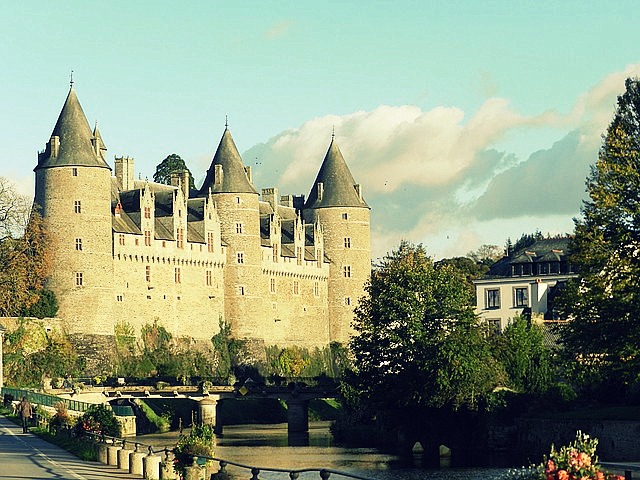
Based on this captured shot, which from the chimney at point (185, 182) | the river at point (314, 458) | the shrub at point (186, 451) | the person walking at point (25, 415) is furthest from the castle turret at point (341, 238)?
the shrub at point (186, 451)

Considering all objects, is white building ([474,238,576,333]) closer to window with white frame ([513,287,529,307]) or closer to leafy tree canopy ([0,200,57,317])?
window with white frame ([513,287,529,307])

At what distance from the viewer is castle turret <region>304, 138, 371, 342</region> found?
10012 centimetres

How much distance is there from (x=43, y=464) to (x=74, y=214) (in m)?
49.9

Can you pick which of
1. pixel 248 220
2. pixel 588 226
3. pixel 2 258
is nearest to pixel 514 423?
pixel 588 226

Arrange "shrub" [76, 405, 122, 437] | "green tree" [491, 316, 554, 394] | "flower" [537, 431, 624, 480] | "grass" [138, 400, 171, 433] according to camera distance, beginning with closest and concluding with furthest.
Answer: "flower" [537, 431, 624, 480], "shrub" [76, 405, 122, 437], "green tree" [491, 316, 554, 394], "grass" [138, 400, 171, 433]

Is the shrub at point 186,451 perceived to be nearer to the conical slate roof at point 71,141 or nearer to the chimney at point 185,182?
the conical slate roof at point 71,141

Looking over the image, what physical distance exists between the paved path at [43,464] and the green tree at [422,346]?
15817mm

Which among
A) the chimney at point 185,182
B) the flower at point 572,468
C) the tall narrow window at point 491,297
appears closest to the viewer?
the flower at point 572,468

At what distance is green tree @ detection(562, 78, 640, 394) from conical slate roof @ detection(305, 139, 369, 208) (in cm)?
6139

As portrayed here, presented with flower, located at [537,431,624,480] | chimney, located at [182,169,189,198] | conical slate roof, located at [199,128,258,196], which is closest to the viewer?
flower, located at [537,431,624,480]

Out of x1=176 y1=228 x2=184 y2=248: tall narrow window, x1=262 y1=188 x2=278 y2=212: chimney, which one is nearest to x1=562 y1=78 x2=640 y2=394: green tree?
x1=176 y1=228 x2=184 y2=248: tall narrow window

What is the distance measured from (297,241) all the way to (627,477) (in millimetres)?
81932

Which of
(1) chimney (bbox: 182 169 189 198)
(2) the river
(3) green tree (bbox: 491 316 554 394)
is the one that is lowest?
(2) the river

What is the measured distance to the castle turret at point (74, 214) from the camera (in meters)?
78.5
